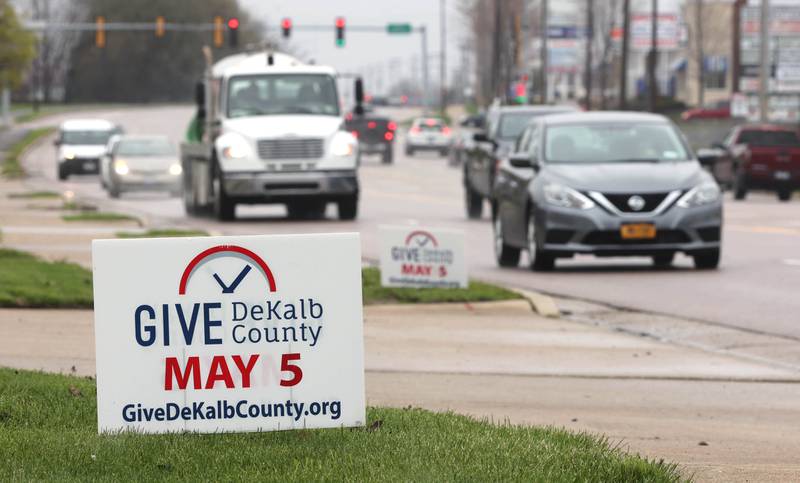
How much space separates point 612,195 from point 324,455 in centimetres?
1185

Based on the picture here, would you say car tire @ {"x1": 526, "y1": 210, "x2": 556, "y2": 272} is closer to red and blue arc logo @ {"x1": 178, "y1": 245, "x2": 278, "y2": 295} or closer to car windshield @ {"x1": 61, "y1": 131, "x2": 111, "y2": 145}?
red and blue arc logo @ {"x1": 178, "y1": 245, "x2": 278, "y2": 295}

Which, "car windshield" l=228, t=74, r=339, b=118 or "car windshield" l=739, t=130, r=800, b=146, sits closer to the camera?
"car windshield" l=228, t=74, r=339, b=118

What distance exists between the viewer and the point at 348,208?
1217 inches

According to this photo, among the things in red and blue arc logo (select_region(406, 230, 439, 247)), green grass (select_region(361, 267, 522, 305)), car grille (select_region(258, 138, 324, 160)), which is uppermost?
red and blue arc logo (select_region(406, 230, 439, 247))

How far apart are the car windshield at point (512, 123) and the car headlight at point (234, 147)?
4.17 m

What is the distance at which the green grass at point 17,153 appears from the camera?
57.2 metres

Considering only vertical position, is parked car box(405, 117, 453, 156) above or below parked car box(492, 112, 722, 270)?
below

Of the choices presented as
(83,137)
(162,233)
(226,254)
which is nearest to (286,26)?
(83,137)

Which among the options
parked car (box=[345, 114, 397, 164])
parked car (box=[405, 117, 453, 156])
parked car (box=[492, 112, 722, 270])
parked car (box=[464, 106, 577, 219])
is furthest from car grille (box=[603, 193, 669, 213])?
parked car (box=[405, 117, 453, 156])

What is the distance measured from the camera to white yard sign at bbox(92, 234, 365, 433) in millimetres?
6695

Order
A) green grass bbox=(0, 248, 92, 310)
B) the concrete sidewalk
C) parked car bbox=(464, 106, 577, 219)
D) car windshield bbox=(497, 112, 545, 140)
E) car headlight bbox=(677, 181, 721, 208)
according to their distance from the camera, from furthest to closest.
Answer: car windshield bbox=(497, 112, 545, 140) < parked car bbox=(464, 106, 577, 219) < car headlight bbox=(677, 181, 721, 208) < green grass bbox=(0, 248, 92, 310) < the concrete sidewalk

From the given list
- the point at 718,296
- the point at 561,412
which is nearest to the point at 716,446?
the point at 561,412

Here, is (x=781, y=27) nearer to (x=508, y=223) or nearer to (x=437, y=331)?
(x=508, y=223)

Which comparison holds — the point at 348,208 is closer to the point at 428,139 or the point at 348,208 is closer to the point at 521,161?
the point at 521,161
